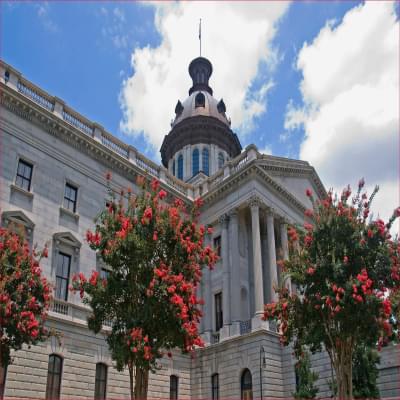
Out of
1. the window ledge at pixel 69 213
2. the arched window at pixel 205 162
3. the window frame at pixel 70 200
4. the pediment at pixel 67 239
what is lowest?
the pediment at pixel 67 239

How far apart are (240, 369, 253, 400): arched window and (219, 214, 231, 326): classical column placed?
11.2 ft

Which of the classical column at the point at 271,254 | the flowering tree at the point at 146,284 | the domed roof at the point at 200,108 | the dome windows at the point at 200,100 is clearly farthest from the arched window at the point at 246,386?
the dome windows at the point at 200,100

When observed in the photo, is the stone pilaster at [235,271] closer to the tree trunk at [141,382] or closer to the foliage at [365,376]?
the foliage at [365,376]

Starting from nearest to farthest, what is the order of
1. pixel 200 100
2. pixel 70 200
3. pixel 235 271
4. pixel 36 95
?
pixel 36 95, pixel 70 200, pixel 235 271, pixel 200 100

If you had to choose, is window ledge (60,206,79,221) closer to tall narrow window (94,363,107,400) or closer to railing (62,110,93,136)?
railing (62,110,93,136)

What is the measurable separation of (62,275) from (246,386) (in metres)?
12.4

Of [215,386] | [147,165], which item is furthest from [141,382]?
[147,165]

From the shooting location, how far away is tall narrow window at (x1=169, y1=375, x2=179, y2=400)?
2843cm

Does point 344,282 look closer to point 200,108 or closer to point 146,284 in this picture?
point 146,284

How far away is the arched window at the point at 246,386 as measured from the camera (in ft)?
87.9

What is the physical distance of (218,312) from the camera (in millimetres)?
32219

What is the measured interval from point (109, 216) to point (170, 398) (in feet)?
55.5

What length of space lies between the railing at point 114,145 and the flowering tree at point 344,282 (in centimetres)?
1833

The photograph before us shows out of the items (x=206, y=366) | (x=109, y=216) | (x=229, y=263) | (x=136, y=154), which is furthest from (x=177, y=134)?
(x=109, y=216)
